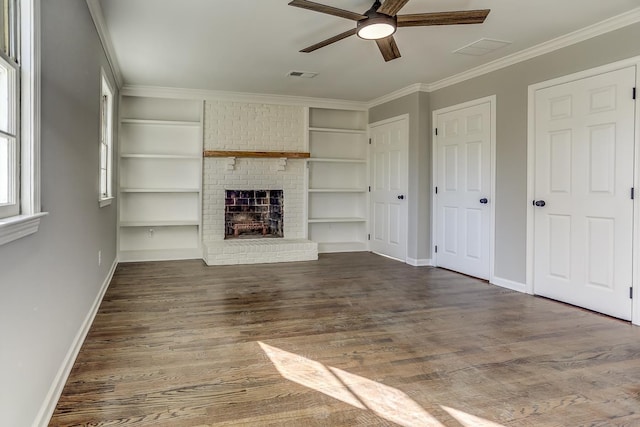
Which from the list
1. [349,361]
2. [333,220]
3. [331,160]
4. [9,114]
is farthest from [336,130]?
[9,114]

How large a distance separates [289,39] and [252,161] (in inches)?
108

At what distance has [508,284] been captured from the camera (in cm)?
440

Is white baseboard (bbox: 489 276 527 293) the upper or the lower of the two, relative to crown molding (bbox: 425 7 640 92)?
lower

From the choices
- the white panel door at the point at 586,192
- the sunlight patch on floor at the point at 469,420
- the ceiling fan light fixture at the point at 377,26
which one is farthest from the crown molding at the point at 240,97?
the sunlight patch on floor at the point at 469,420

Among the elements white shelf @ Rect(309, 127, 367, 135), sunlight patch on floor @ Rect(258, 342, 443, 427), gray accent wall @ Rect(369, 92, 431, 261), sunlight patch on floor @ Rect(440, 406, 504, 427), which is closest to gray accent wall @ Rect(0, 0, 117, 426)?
sunlight patch on floor @ Rect(258, 342, 443, 427)

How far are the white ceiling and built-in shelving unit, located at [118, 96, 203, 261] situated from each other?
55cm

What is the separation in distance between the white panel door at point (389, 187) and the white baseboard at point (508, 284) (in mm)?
1508

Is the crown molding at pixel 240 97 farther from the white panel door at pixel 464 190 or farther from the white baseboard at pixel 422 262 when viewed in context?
the white baseboard at pixel 422 262

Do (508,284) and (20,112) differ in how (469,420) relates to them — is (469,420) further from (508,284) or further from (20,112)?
(508,284)

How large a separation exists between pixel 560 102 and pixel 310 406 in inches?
138

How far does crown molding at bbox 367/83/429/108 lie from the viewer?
5.53 metres

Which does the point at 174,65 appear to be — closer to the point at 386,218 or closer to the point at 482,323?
the point at 386,218

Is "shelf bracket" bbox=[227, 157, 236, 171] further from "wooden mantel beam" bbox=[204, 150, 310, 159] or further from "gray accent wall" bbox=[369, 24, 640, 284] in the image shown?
"gray accent wall" bbox=[369, 24, 640, 284]

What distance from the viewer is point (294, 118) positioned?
6.58m
